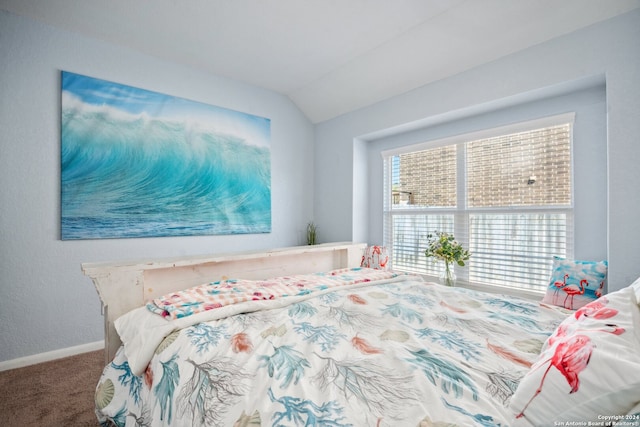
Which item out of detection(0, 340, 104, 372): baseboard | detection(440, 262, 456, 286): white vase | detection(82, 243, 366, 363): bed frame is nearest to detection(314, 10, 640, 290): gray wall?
detection(440, 262, 456, 286): white vase

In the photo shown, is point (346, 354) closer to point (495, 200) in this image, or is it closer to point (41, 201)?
point (495, 200)

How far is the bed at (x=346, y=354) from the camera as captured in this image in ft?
2.28

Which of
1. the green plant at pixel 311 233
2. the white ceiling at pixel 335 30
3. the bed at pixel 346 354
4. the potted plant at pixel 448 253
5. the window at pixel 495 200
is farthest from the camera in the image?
the green plant at pixel 311 233

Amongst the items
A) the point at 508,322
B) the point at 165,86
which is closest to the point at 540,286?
the point at 508,322

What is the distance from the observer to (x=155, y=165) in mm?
2963

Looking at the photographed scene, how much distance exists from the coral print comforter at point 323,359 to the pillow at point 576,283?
0.77 meters

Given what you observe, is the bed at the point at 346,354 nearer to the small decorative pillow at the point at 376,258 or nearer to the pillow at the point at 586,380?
the pillow at the point at 586,380

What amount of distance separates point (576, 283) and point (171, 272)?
8.42 feet

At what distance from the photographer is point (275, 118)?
152 inches

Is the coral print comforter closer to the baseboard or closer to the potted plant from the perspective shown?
the potted plant

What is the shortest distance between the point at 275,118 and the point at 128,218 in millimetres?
1989

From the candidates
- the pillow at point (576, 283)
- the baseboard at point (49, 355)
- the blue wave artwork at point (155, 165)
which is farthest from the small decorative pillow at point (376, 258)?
the baseboard at point (49, 355)

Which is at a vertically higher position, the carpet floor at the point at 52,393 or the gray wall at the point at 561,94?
the gray wall at the point at 561,94

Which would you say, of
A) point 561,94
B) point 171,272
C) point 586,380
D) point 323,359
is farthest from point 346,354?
point 561,94
